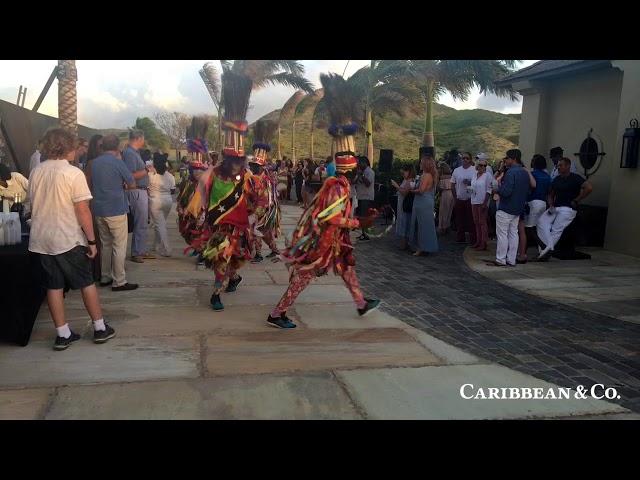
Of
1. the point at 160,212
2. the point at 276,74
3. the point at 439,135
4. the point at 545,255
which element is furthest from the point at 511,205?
the point at 439,135

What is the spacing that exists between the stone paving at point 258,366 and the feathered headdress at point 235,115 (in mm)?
1753

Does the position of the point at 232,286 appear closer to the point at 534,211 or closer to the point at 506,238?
the point at 506,238

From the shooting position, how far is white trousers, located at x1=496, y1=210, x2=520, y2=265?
8.16 meters

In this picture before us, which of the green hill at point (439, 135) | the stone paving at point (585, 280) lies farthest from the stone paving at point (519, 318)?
the green hill at point (439, 135)

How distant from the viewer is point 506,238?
8.24m

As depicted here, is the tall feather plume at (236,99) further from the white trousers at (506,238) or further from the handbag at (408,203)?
the white trousers at (506,238)

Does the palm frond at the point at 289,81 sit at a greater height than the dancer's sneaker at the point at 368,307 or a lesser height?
greater

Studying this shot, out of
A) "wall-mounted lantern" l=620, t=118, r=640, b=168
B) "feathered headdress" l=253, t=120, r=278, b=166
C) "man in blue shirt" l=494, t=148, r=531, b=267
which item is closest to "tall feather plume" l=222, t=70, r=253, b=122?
"feathered headdress" l=253, t=120, r=278, b=166

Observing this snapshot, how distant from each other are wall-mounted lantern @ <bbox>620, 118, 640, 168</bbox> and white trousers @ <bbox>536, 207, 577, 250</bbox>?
154 centimetres

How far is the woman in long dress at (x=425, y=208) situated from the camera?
8.98 m

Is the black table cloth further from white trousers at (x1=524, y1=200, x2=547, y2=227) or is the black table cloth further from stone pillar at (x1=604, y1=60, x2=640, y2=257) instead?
stone pillar at (x1=604, y1=60, x2=640, y2=257)

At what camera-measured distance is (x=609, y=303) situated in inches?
243

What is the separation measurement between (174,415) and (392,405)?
1.41 meters

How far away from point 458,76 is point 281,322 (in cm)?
1893
